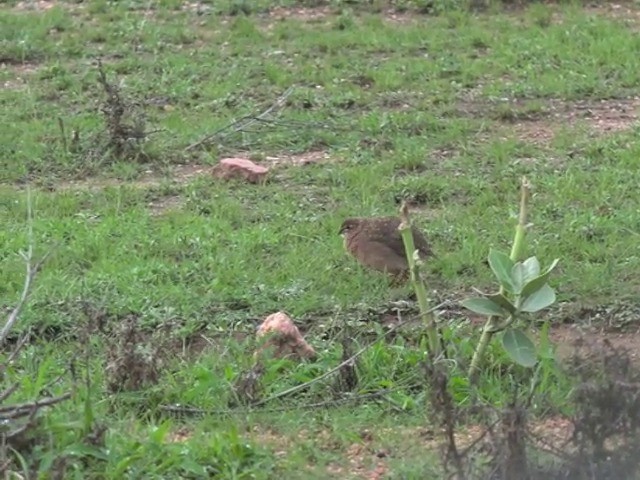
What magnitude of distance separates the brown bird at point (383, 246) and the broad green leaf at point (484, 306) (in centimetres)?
177

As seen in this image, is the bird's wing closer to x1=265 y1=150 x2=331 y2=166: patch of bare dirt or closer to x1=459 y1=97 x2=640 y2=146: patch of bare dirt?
x1=265 y1=150 x2=331 y2=166: patch of bare dirt

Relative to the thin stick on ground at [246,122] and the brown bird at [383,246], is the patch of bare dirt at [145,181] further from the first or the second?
the brown bird at [383,246]

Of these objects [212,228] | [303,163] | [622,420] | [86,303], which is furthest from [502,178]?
[622,420]

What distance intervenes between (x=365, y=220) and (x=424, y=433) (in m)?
1.82

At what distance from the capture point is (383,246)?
582 cm

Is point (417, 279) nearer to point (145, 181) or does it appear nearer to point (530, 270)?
point (530, 270)

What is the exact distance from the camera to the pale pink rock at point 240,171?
7.32 meters

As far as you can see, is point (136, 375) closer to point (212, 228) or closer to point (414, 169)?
point (212, 228)

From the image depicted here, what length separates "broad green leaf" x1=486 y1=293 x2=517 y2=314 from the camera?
397 cm

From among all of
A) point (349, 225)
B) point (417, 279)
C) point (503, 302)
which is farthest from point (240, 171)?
point (503, 302)

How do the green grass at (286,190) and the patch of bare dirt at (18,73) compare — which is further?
the patch of bare dirt at (18,73)

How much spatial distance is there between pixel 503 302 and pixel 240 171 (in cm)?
353

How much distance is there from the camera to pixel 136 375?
459cm

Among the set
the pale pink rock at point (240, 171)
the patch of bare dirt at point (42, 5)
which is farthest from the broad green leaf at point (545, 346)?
the patch of bare dirt at point (42, 5)
